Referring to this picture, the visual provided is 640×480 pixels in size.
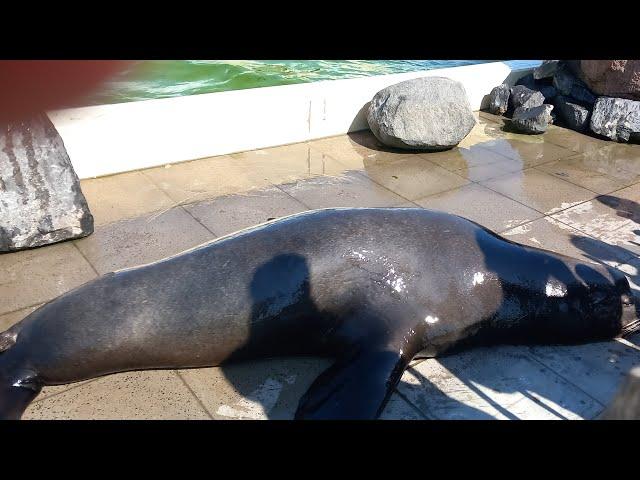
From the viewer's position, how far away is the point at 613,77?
28.2 feet

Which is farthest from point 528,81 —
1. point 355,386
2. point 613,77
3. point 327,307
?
point 355,386

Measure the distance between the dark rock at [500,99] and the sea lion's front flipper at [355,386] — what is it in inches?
272

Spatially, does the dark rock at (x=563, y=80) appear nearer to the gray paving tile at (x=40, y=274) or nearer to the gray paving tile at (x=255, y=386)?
the gray paving tile at (x=255, y=386)

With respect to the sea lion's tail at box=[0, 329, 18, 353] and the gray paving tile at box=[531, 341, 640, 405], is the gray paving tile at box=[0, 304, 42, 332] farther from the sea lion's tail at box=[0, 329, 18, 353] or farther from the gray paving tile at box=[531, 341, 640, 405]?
the gray paving tile at box=[531, 341, 640, 405]

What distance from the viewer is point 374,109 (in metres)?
7.89

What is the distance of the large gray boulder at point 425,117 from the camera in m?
7.48

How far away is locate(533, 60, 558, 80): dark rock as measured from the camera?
9.57 meters

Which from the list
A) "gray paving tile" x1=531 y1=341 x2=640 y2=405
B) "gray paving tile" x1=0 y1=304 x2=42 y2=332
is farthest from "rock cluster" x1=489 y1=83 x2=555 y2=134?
"gray paving tile" x1=0 y1=304 x2=42 y2=332

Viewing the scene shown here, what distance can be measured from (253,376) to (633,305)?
8.98 feet

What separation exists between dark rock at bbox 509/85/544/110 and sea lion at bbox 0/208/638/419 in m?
5.65

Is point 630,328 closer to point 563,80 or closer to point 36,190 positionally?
point 36,190

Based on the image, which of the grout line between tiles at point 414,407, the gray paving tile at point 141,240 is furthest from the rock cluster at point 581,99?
the grout line between tiles at point 414,407
